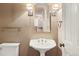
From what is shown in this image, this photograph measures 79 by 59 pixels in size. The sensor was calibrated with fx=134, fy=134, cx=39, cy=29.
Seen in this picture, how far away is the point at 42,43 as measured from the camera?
1.47 meters

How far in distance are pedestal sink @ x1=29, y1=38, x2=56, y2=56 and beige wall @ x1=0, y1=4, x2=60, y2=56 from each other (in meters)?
0.04

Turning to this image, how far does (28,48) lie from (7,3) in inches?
20.8

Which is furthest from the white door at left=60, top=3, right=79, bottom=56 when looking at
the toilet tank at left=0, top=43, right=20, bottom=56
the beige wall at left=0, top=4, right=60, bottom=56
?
the toilet tank at left=0, top=43, right=20, bottom=56

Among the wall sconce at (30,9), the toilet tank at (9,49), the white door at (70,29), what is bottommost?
the toilet tank at (9,49)

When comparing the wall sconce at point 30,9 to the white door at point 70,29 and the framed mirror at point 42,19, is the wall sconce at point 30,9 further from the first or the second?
the white door at point 70,29

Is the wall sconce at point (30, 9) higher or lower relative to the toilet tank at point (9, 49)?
higher

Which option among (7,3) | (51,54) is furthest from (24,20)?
(51,54)

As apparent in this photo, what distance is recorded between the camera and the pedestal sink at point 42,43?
1459 millimetres

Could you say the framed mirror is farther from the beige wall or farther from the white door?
the white door

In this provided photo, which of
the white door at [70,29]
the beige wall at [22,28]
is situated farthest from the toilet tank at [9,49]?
the white door at [70,29]

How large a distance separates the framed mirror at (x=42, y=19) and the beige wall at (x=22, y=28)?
5cm

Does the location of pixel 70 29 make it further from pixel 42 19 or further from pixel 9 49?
pixel 9 49

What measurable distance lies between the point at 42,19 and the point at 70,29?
0.32 m

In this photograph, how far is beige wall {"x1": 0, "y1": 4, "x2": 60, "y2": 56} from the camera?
1.44m
